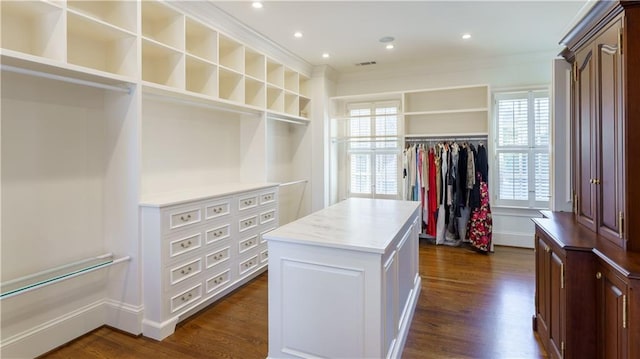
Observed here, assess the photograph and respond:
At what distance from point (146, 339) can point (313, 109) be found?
3950 millimetres

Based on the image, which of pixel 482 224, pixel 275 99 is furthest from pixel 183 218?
pixel 482 224

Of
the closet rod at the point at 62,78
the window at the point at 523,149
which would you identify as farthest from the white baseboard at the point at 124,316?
the window at the point at 523,149

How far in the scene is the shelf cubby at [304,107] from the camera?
5343 millimetres

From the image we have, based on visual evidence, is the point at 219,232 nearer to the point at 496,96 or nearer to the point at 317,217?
the point at 317,217

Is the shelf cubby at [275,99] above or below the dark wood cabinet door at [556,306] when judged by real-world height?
above

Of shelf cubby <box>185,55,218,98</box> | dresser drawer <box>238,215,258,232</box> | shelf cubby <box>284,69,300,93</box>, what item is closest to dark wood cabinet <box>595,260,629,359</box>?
dresser drawer <box>238,215,258,232</box>

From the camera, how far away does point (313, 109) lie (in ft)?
17.4

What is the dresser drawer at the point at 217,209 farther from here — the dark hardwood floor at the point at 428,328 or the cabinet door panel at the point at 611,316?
the cabinet door panel at the point at 611,316

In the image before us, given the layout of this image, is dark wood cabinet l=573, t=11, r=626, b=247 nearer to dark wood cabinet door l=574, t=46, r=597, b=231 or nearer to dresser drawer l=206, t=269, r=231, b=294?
dark wood cabinet door l=574, t=46, r=597, b=231

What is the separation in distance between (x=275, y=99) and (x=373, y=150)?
192 cm

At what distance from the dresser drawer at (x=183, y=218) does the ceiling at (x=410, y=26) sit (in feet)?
6.59

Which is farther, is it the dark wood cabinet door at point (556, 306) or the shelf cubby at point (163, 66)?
the shelf cubby at point (163, 66)

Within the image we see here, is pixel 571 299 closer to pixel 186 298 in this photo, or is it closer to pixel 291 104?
pixel 186 298

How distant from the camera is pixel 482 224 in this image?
4.50 m
